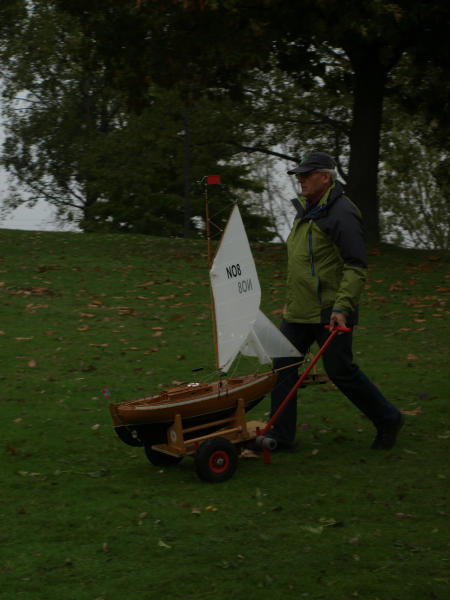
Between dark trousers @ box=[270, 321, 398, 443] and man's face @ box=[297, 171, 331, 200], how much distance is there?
3.36 ft

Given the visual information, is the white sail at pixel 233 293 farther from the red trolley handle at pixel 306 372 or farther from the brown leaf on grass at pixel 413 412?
the brown leaf on grass at pixel 413 412

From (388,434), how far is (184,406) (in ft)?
5.68

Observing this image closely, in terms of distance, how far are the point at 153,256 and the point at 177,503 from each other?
41.4 ft

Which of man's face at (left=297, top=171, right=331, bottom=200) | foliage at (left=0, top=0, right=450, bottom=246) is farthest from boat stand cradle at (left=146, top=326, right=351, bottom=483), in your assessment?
foliage at (left=0, top=0, right=450, bottom=246)

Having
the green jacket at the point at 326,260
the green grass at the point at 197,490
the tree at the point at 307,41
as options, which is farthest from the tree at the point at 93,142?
the green jacket at the point at 326,260

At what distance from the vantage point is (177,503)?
518 cm

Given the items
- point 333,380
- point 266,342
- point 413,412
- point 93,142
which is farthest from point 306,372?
point 93,142

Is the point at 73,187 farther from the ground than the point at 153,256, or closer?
farther from the ground

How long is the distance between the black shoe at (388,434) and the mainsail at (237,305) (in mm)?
1035

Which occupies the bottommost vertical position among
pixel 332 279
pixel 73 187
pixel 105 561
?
pixel 105 561

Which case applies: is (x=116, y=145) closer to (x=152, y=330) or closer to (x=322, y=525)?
(x=152, y=330)

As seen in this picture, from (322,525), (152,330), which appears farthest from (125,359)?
(322,525)

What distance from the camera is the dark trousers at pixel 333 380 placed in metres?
5.79

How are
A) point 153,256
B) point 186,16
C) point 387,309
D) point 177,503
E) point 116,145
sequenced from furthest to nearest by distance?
point 116,145 → point 153,256 → point 186,16 → point 387,309 → point 177,503
